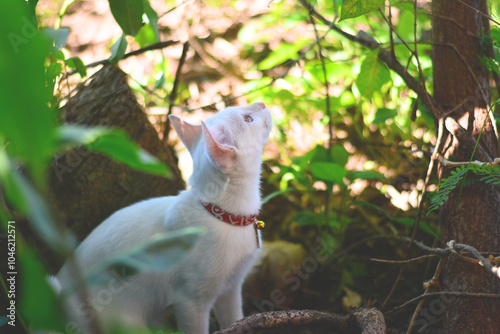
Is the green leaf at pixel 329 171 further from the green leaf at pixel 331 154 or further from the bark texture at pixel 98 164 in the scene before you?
the bark texture at pixel 98 164

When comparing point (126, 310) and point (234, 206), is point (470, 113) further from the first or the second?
Result: point (126, 310)

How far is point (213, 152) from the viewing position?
121cm

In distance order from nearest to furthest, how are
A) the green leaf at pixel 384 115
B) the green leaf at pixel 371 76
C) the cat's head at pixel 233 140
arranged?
the cat's head at pixel 233 140, the green leaf at pixel 371 76, the green leaf at pixel 384 115

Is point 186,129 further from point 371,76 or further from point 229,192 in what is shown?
point 371,76

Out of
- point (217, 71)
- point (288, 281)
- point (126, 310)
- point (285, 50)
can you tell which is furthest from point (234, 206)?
point (217, 71)

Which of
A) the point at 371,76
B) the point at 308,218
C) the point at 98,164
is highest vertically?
the point at 371,76

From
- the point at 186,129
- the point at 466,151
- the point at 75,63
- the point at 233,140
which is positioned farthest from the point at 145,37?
the point at 466,151

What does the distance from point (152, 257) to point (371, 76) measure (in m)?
1.23

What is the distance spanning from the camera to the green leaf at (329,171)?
1.59m

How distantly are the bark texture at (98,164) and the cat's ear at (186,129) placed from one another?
0.95ft

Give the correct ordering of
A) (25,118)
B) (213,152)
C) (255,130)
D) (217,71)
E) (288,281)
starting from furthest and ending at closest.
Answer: (217,71) → (288,281) → (255,130) → (213,152) → (25,118)

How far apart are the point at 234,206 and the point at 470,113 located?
75cm

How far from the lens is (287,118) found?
2.35 meters

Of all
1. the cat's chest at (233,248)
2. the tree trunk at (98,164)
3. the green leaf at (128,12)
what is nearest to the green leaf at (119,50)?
the tree trunk at (98,164)
